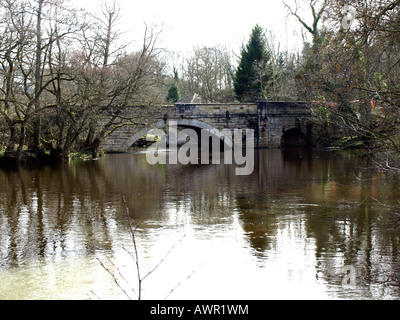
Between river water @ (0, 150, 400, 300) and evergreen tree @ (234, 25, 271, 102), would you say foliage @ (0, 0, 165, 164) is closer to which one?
river water @ (0, 150, 400, 300)

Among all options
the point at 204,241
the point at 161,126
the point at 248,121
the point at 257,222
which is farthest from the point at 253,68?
the point at 204,241

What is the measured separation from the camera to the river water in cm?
459

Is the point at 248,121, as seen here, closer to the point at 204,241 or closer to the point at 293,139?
the point at 293,139

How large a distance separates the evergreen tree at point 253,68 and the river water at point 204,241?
82.3ft

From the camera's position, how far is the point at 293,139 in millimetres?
29281

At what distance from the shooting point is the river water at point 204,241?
15.1 feet

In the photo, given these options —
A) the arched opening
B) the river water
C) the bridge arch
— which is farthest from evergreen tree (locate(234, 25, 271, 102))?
the river water

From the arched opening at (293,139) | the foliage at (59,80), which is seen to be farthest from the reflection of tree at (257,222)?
the arched opening at (293,139)

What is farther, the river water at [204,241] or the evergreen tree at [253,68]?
the evergreen tree at [253,68]

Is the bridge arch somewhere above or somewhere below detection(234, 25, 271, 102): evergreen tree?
below

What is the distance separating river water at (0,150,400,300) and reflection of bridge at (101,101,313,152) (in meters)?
13.8

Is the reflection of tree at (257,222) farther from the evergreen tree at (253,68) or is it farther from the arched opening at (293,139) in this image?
the evergreen tree at (253,68)

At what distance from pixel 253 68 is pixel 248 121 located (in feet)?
32.9
